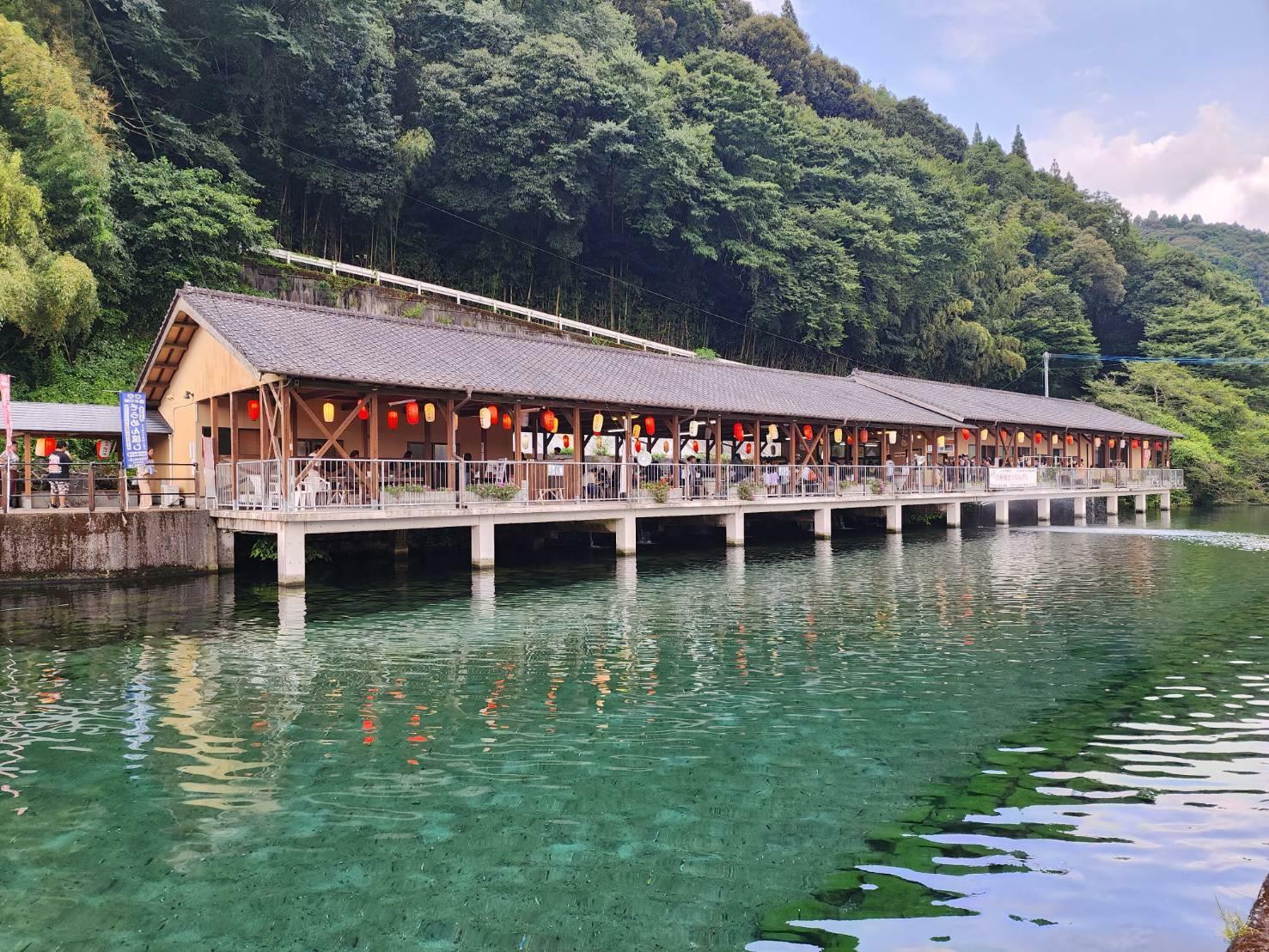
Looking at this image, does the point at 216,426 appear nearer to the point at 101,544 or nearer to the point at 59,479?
the point at 59,479

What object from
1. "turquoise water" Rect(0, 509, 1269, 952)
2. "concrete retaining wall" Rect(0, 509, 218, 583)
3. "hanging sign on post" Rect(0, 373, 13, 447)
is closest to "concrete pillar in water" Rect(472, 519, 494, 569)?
"turquoise water" Rect(0, 509, 1269, 952)

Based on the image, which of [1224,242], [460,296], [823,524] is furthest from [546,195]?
[1224,242]

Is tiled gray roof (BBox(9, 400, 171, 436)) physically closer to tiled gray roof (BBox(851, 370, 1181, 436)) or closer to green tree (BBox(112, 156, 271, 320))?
green tree (BBox(112, 156, 271, 320))

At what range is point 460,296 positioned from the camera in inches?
1321

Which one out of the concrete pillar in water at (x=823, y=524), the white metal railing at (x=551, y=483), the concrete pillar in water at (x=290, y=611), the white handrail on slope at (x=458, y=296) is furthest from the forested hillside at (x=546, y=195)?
the concrete pillar in water at (x=823, y=524)

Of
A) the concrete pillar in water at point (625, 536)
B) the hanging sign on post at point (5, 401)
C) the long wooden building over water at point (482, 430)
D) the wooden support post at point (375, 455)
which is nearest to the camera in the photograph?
the wooden support post at point (375, 455)

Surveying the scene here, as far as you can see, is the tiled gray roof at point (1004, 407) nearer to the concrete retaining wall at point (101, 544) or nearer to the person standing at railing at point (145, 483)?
the concrete retaining wall at point (101, 544)

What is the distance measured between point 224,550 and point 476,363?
6912 mm

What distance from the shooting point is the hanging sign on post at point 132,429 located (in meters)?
17.9

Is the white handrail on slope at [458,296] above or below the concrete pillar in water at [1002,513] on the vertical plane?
above

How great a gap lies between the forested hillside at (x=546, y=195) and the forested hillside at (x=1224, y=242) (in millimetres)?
34647

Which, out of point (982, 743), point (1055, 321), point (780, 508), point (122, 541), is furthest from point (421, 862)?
point (1055, 321)

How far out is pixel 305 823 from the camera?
571 cm

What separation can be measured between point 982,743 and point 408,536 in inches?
677
